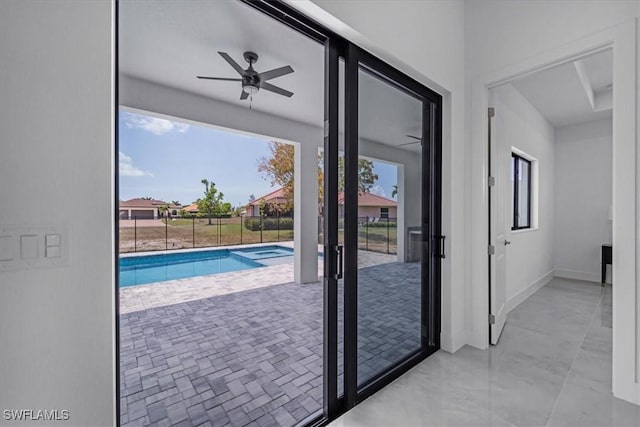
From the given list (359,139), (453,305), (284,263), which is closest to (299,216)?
(284,263)

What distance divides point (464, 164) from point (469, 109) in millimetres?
510

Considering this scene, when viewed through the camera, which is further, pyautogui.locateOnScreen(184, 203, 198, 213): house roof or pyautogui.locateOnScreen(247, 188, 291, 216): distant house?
pyautogui.locateOnScreen(247, 188, 291, 216): distant house

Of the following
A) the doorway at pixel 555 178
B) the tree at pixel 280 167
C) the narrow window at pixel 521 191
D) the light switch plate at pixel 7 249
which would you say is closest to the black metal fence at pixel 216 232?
the tree at pixel 280 167

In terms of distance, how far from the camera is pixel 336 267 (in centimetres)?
175

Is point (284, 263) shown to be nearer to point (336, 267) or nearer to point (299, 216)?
point (299, 216)

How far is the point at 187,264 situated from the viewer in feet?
6.75

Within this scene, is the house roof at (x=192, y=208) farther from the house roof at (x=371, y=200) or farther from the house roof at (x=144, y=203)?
the house roof at (x=371, y=200)

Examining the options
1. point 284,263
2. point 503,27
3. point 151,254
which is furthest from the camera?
point 284,263

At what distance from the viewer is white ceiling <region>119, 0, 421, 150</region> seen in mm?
1446

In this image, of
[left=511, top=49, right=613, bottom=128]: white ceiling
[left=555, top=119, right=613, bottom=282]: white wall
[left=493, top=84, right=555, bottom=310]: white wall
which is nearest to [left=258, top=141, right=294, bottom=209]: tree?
[left=493, top=84, right=555, bottom=310]: white wall

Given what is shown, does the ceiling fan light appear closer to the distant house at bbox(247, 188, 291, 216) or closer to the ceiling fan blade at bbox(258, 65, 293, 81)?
the ceiling fan blade at bbox(258, 65, 293, 81)

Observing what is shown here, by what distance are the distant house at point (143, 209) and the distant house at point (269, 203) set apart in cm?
64

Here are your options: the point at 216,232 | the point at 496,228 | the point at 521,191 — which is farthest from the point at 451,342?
the point at 521,191

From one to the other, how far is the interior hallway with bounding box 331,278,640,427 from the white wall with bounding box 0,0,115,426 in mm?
1395
